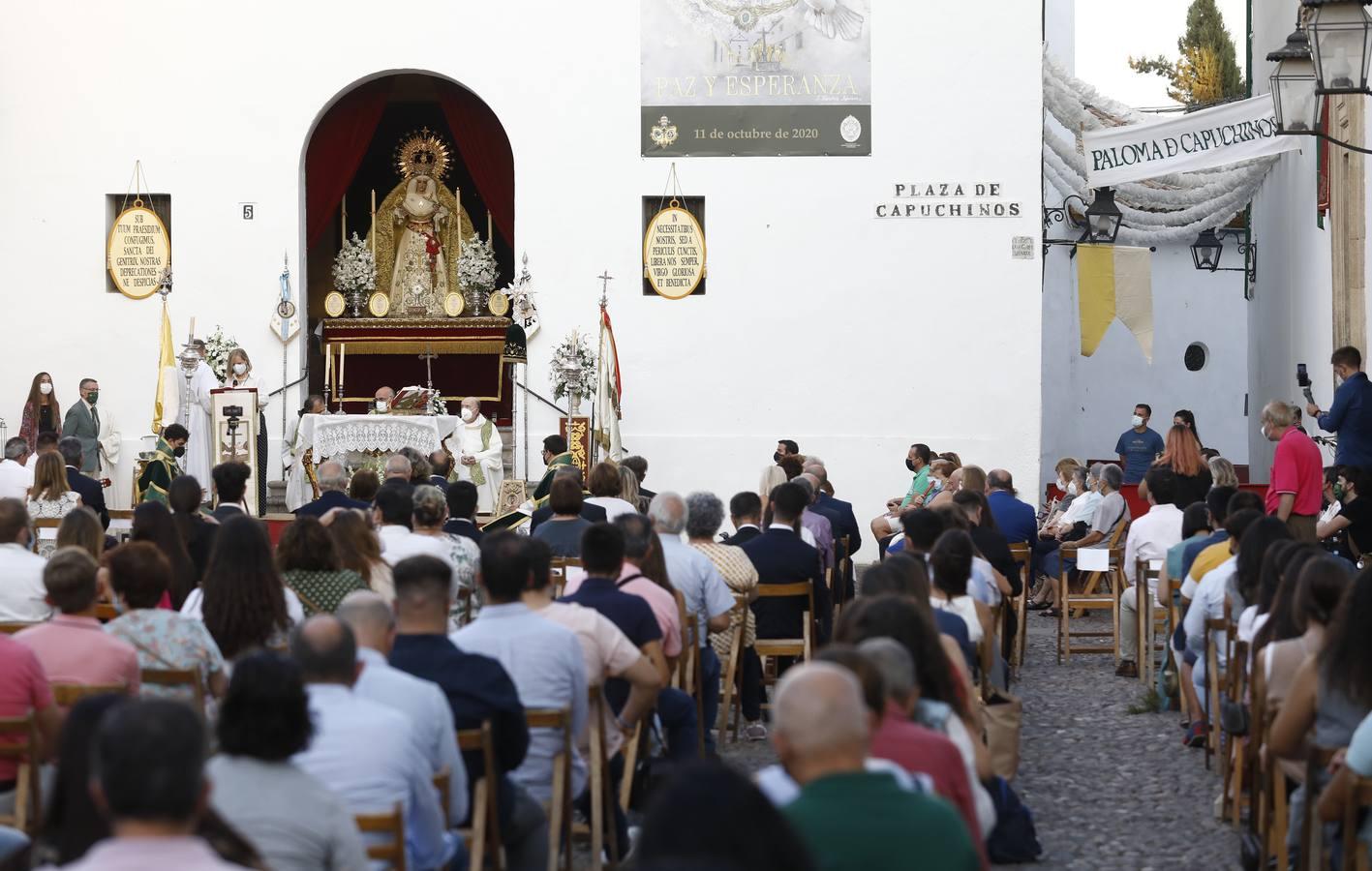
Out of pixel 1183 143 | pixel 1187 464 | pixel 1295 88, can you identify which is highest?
pixel 1183 143

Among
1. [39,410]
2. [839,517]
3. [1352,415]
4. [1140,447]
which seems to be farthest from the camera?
[1140,447]

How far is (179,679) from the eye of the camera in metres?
5.50

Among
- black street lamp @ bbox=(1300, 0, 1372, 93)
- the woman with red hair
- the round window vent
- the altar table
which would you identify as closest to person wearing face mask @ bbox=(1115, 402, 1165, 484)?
the woman with red hair

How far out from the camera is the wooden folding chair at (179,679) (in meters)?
5.47

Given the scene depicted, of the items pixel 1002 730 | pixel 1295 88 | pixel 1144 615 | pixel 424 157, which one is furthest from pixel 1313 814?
pixel 424 157

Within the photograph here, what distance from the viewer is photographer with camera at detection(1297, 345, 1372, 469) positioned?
10648 mm

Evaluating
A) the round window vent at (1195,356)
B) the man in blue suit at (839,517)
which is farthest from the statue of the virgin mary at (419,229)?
the round window vent at (1195,356)

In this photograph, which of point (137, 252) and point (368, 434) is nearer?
point (368, 434)

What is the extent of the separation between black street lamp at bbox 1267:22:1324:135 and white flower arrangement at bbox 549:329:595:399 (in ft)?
27.0

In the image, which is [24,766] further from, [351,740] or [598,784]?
[598,784]

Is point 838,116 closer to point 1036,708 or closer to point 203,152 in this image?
point 203,152

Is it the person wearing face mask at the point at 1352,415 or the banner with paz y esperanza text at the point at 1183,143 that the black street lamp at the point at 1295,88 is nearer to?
the person wearing face mask at the point at 1352,415

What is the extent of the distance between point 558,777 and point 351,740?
1431 mm

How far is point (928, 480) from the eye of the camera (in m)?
13.7
